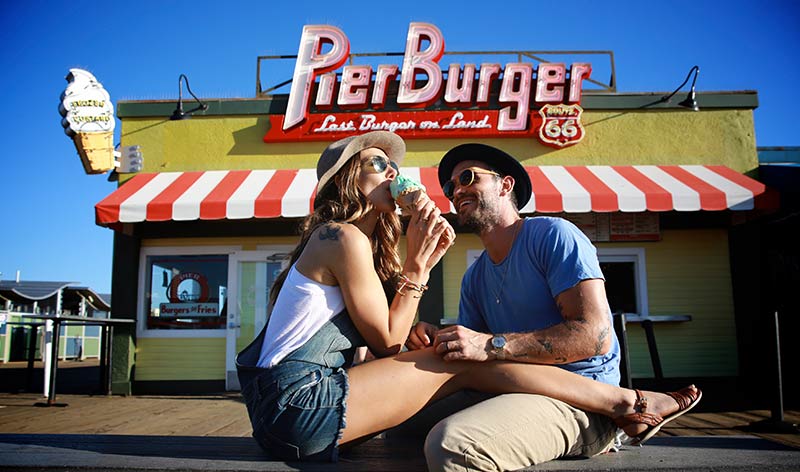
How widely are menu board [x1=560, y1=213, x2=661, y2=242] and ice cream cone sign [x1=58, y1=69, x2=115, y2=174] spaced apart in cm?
739

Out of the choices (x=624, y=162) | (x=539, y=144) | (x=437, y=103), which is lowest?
(x=624, y=162)

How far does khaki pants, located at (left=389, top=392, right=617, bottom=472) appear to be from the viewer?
61.4 inches

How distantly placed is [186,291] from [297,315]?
305 inches

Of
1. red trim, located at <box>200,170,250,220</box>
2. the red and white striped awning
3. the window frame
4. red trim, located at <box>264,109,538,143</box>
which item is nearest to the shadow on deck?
the red and white striped awning

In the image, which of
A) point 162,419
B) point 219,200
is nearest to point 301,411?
point 162,419

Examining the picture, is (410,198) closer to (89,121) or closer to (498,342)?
(498,342)

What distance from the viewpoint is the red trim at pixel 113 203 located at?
7492 mm

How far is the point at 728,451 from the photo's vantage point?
6.21ft

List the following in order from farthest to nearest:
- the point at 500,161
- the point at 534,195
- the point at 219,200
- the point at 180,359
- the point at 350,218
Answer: the point at 180,359
the point at 219,200
the point at 534,195
the point at 500,161
the point at 350,218

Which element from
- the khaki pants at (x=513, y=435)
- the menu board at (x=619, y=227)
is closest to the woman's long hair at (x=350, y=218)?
the khaki pants at (x=513, y=435)

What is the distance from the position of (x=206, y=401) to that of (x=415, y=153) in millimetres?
4911

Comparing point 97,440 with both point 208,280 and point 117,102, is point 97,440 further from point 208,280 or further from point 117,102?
point 117,102

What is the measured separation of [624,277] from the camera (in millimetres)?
8820

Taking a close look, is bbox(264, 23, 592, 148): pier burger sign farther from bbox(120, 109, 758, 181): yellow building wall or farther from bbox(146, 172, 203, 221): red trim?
bbox(146, 172, 203, 221): red trim
